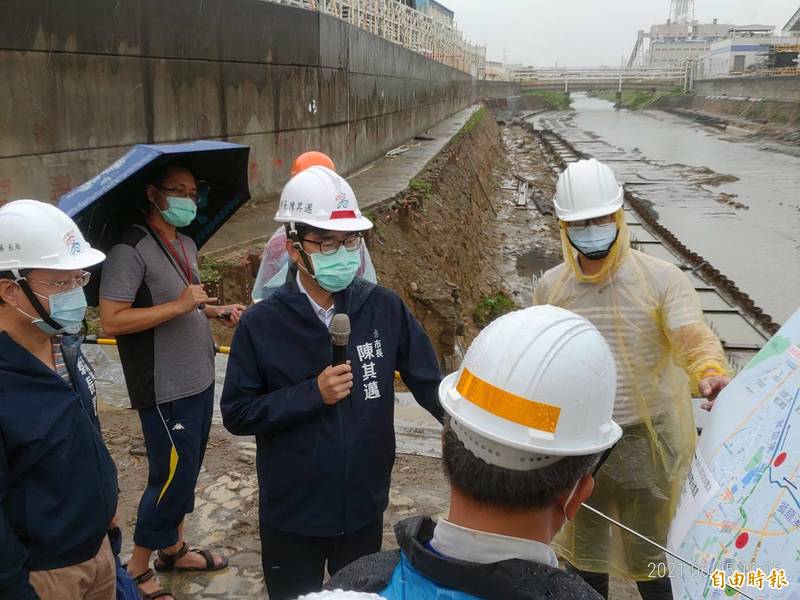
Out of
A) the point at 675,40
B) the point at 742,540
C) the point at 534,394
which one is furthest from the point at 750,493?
the point at 675,40

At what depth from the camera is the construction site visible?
4578mm

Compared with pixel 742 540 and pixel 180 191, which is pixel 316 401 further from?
pixel 180 191

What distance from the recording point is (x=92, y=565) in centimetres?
223

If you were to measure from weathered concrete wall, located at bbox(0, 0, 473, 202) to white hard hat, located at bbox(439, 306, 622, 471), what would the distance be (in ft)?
19.4

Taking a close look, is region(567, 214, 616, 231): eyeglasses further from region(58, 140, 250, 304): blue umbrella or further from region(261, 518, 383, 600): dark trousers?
region(58, 140, 250, 304): blue umbrella

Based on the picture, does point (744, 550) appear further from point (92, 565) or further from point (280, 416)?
point (92, 565)

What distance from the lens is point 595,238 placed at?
3041mm

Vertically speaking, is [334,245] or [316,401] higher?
[334,245]

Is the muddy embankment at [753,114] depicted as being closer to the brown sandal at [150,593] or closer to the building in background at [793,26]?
the building in background at [793,26]

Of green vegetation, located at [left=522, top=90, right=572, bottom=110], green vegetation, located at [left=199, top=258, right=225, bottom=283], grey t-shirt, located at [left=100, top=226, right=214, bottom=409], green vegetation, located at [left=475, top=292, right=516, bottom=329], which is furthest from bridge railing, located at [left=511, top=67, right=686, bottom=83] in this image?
grey t-shirt, located at [left=100, top=226, right=214, bottom=409]

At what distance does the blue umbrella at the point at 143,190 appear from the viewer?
282 centimetres

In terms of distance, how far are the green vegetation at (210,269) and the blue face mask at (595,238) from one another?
12.9 ft

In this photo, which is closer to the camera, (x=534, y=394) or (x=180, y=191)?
(x=534, y=394)

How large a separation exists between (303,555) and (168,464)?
3.05 ft
